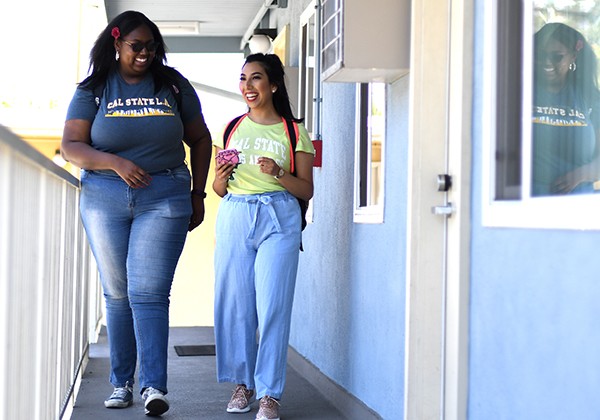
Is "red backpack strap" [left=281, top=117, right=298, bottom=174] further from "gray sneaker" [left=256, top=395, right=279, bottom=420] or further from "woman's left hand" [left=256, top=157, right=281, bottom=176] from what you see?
"gray sneaker" [left=256, top=395, right=279, bottom=420]

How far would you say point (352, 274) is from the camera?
4.38m

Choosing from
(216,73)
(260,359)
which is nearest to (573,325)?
(260,359)

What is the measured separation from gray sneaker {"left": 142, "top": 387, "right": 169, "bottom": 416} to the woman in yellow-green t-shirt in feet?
1.14

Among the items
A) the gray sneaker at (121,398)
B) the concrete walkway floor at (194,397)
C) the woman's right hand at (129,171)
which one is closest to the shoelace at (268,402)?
the concrete walkway floor at (194,397)

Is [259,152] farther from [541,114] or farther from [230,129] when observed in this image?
[541,114]

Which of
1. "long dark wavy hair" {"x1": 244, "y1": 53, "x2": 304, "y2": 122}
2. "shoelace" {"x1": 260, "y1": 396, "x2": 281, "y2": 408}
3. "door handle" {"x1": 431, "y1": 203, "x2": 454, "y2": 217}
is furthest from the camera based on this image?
"long dark wavy hair" {"x1": 244, "y1": 53, "x2": 304, "y2": 122}

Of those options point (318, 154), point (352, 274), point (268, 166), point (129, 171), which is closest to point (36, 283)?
point (129, 171)

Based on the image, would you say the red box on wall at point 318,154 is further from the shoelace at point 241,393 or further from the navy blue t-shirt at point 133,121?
the shoelace at point 241,393

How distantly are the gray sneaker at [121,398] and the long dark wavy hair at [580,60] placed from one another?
2.47 m

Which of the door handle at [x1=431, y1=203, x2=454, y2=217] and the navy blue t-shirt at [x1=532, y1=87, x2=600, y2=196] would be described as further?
the door handle at [x1=431, y1=203, x2=454, y2=217]

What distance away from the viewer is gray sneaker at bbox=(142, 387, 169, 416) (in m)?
4.02

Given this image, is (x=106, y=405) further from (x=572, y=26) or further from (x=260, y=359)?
(x=572, y=26)

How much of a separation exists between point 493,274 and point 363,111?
1651 mm

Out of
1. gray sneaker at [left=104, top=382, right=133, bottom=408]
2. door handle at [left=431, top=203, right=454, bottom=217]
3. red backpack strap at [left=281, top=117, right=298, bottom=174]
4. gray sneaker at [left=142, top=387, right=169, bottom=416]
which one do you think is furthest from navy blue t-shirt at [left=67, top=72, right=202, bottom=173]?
door handle at [left=431, top=203, right=454, bottom=217]
